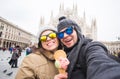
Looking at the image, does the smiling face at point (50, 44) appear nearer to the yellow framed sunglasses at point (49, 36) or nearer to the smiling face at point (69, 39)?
the yellow framed sunglasses at point (49, 36)

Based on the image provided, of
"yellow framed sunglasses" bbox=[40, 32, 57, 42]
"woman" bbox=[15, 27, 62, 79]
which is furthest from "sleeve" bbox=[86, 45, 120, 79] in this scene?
"yellow framed sunglasses" bbox=[40, 32, 57, 42]

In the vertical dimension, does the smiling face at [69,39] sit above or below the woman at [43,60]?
above

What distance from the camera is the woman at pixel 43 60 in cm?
138

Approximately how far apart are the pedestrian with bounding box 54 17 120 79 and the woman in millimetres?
193

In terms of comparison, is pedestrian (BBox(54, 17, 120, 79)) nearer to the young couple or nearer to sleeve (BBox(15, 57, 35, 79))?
the young couple

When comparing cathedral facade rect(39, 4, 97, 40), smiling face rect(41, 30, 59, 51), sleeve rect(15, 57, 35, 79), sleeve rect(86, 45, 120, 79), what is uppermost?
cathedral facade rect(39, 4, 97, 40)

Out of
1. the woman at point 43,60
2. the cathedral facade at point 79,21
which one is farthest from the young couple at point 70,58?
the cathedral facade at point 79,21

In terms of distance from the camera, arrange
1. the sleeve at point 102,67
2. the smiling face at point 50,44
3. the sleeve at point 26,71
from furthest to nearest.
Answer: the smiling face at point 50,44, the sleeve at point 26,71, the sleeve at point 102,67

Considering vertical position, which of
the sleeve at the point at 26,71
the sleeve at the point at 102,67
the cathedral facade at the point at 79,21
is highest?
the cathedral facade at the point at 79,21

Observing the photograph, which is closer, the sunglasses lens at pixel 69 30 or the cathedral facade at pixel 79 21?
the sunglasses lens at pixel 69 30

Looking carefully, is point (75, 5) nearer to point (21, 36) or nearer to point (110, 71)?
point (21, 36)

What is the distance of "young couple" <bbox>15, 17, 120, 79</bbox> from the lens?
750 millimetres

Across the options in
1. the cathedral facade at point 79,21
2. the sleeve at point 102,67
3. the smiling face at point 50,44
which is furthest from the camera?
the cathedral facade at point 79,21

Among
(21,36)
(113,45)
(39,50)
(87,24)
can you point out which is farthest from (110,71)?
(113,45)
